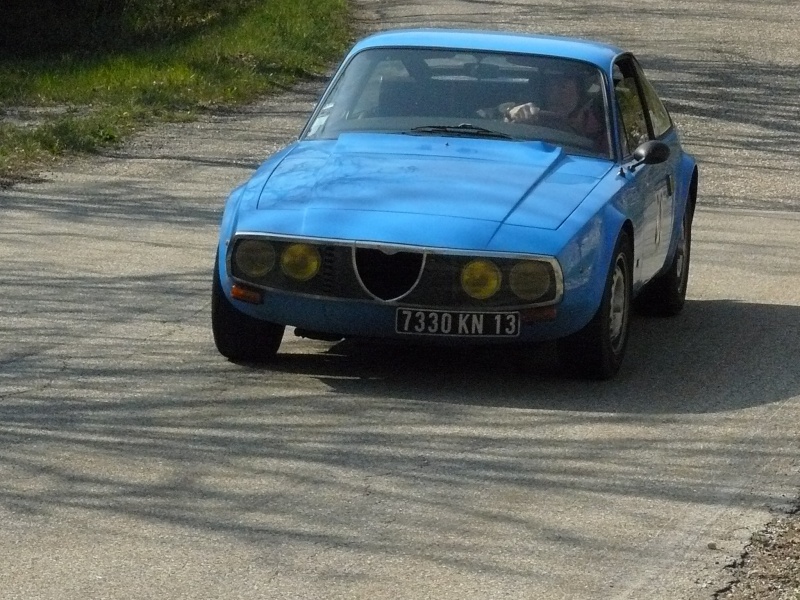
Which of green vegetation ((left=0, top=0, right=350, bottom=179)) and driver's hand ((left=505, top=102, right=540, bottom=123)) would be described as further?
green vegetation ((left=0, top=0, right=350, bottom=179))

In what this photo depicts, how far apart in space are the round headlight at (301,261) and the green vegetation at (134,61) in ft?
21.6

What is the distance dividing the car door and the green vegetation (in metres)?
5.74

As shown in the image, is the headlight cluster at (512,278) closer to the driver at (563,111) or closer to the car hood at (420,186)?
the car hood at (420,186)

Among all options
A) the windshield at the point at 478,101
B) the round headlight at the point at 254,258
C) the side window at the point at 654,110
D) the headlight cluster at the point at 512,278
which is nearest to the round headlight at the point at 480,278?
the headlight cluster at the point at 512,278

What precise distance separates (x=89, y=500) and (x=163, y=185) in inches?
310

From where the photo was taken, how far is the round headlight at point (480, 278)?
22.9 ft

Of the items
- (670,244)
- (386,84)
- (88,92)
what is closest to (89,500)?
(386,84)

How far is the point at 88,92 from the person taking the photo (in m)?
19.1

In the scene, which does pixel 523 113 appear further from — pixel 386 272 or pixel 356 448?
pixel 356 448

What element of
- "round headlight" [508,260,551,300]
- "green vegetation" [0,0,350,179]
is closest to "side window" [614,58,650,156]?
"round headlight" [508,260,551,300]

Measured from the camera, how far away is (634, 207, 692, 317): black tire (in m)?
9.16

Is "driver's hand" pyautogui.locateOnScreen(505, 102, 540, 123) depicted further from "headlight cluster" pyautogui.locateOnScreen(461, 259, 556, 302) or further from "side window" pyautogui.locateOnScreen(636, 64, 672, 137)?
"headlight cluster" pyautogui.locateOnScreen(461, 259, 556, 302)

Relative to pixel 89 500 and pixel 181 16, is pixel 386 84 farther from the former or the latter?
pixel 181 16

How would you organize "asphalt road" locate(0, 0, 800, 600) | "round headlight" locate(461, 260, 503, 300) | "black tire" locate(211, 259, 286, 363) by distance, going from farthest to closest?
"black tire" locate(211, 259, 286, 363) → "round headlight" locate(461, 260, 503, 300) → "asphalt road" locate(0, 0, 800, 600)
